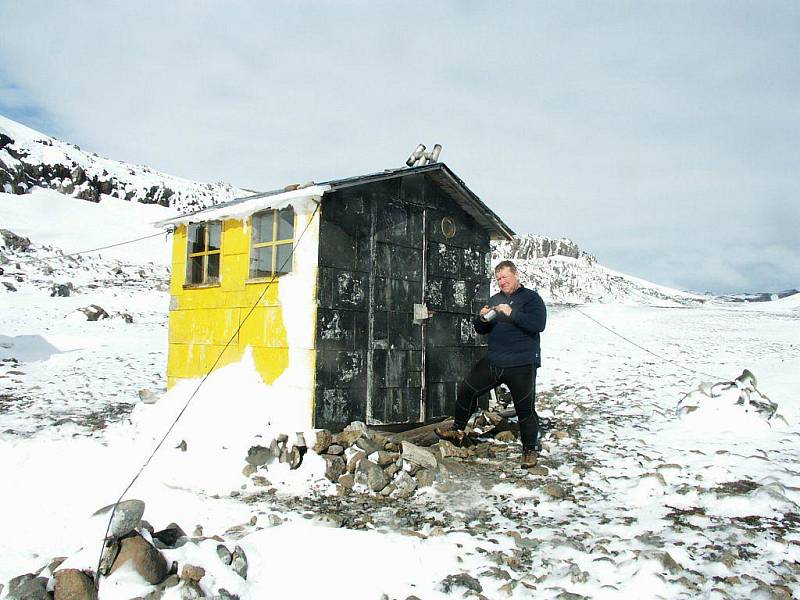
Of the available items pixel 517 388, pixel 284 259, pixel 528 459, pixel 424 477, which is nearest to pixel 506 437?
pixel 528 459

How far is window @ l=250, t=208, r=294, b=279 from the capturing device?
311 inches

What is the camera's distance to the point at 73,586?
143 inches

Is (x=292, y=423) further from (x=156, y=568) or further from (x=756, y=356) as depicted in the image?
(x=756, y=356)

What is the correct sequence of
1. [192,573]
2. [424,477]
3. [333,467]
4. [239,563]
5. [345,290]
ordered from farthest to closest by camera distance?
[345,290]
[333,467]
[424,477]
[239,563]
[192,573]

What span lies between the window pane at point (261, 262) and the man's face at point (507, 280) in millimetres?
3190

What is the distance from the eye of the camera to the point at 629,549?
4484mm

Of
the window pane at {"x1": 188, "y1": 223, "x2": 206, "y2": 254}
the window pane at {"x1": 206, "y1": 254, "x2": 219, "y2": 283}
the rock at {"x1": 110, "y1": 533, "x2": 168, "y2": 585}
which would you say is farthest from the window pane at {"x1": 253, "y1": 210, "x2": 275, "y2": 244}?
the rock at {"x1": 110, "y1": 533, "x2": 168, "y2": 585}

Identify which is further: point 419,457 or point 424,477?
point 419,457

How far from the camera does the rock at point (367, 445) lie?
22.3ft

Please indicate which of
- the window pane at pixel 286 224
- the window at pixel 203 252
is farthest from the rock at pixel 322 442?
the window at pixel 203 252

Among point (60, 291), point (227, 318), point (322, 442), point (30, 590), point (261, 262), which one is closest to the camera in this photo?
point (30, 590)

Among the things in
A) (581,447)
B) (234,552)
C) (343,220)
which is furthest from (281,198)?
(581,447)

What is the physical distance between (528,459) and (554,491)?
0.93m

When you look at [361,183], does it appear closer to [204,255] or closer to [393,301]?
[393,301]
